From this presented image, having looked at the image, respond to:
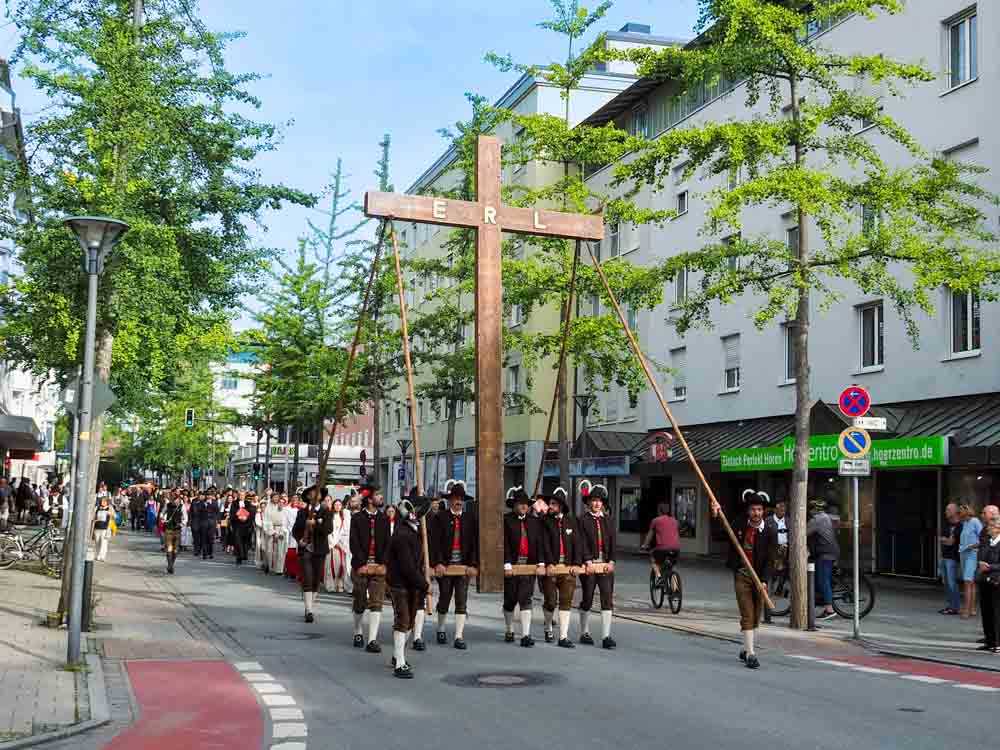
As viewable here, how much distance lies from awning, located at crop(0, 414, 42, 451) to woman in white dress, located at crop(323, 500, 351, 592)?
17.6 m

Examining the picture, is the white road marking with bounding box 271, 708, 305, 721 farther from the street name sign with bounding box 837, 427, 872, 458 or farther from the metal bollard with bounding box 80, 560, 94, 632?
the street name sign with bounding box 837, 427, 872, 458

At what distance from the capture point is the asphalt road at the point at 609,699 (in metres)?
8.36

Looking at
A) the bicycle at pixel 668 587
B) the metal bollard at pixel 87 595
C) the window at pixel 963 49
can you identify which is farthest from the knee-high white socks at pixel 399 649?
the window at pixel 963 49

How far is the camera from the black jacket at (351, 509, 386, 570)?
13.2m

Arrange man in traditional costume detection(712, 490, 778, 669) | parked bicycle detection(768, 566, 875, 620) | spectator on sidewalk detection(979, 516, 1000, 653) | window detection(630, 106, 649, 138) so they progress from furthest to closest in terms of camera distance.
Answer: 1. window detection(630, 106, 649, 138)
2. parked bicycle detection(768, 566, 875, 620)
3. spectator on sidewalk detection(979, 516, 1000, 653)
4. man in traditional costume detection(712, 490, 778, 669)

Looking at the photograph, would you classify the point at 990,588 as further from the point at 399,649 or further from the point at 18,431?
the point at 18,431

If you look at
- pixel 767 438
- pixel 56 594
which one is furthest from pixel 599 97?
pixel 56 594

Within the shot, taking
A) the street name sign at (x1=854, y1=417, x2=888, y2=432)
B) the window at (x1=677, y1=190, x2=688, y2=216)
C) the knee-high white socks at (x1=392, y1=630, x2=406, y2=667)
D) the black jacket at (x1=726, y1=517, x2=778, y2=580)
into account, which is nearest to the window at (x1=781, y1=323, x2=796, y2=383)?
the window at (x1=677, y1=190, x2=688, y2=216)

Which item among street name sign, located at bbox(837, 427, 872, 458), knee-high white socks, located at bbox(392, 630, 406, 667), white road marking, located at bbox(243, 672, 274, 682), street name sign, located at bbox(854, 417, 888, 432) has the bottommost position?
white road marking, located at bbox(243, 672, 274, 682)

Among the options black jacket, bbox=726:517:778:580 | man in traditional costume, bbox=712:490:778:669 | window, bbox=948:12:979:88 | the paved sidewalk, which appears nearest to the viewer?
the paved sidewalk

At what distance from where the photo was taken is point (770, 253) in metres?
17.5

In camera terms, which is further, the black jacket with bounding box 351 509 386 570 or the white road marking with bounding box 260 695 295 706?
the black jacket with bounding box 351 509 386 570

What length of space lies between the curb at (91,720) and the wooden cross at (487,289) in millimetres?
4339

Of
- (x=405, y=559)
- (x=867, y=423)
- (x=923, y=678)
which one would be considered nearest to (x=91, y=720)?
(x=405, y=559)
